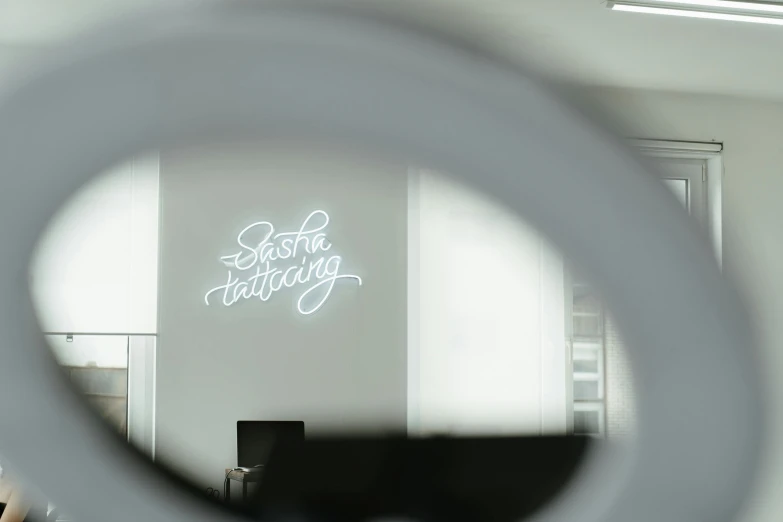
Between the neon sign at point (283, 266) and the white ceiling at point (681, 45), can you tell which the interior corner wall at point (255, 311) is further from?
the white ceiling at point (681, 45)

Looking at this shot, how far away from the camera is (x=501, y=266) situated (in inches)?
147

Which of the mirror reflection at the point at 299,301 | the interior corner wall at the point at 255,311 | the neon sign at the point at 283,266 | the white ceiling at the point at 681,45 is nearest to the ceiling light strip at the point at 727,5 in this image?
the white ceiling at the point at 681,45

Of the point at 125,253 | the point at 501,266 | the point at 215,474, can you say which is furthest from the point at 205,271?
the point at 215,474

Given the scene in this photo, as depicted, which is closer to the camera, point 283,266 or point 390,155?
point 390,155

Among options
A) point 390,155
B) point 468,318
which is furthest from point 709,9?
point 390,155

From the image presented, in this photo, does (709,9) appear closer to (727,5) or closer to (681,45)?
(727,5)

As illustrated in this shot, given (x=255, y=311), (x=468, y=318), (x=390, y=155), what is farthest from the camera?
(x=468, y=318)

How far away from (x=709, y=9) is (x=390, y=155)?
102 inches

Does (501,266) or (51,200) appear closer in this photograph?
(51,200)

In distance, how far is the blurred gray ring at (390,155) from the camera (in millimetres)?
93

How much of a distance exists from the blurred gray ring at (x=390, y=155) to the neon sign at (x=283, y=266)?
3395mm

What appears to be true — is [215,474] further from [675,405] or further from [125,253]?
[125,253]

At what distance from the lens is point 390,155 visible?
0.10 meters

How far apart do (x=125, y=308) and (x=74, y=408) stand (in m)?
3.50
